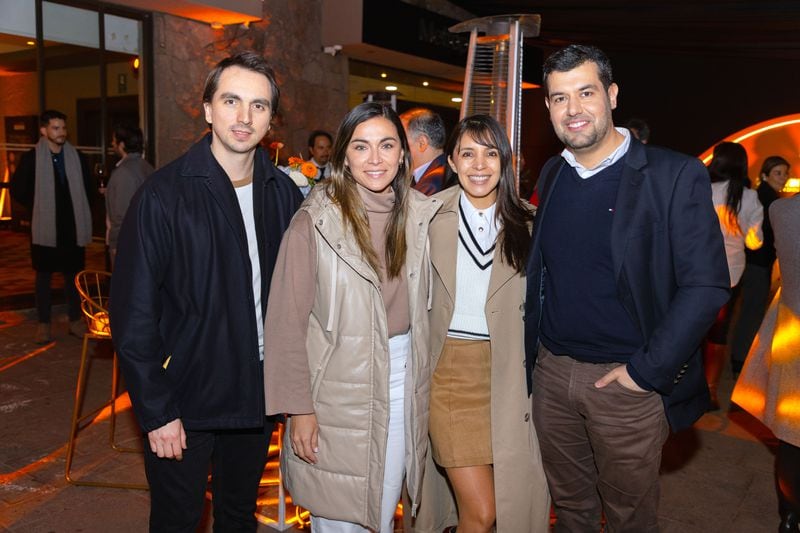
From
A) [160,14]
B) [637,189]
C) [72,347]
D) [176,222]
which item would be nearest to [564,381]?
[637,189]

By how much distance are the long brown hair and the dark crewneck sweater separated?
21.1 inches

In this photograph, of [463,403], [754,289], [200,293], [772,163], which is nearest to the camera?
[200,293]

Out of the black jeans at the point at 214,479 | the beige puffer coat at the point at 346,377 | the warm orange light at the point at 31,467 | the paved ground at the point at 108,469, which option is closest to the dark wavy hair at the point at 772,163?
the paved ground at the point at 108,469

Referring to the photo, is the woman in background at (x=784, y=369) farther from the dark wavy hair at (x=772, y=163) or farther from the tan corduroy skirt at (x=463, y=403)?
the dark wavy hair at (x=772, y=163)

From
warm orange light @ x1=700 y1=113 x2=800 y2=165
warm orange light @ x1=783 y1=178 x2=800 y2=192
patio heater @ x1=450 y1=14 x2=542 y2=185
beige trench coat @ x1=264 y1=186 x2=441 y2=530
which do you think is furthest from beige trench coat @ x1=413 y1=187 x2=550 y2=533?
warm orange light @ x1=700 y1=113 x2=800 y2=165

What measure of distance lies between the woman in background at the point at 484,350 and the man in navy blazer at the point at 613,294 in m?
0.09

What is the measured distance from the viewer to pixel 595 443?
2316 mm

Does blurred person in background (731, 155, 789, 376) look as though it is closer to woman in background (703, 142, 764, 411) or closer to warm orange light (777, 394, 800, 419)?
woman in background (703, 142, 764, 411)

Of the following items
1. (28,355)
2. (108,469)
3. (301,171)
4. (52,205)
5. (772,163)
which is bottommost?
(108,469)

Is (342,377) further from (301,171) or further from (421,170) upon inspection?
(421,170)

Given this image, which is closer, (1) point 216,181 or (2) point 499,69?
(1) point 216,181

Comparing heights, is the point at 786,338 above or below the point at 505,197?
below

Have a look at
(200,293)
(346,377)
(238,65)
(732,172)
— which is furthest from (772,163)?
(200,293)

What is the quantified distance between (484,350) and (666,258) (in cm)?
73
